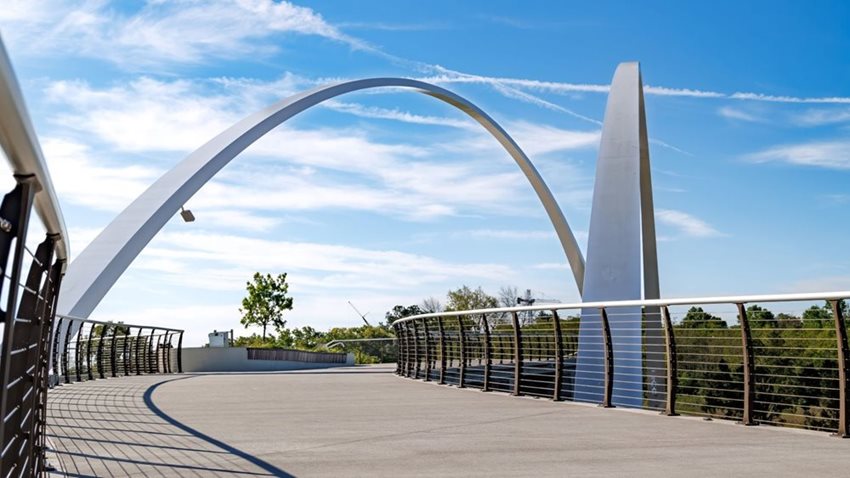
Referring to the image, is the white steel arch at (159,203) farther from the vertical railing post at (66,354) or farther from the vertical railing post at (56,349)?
the vertical railing post at (56,349)

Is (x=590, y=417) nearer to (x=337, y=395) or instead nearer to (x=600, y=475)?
(x=600, y=475)

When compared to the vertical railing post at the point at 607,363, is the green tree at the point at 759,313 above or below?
above

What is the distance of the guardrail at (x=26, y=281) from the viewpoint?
82.6 inches

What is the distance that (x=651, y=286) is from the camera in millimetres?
25422

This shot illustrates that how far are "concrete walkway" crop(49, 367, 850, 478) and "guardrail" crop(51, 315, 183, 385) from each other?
→ 3.89m

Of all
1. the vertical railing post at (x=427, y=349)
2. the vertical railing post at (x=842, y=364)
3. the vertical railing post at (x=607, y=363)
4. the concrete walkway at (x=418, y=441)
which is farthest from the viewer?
the vertical railing post at (x=427, y=349)

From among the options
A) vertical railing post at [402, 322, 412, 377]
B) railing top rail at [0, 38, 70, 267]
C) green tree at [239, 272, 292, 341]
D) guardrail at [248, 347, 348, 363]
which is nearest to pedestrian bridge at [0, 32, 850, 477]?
railing top rail at [0, 38, 70, 267]

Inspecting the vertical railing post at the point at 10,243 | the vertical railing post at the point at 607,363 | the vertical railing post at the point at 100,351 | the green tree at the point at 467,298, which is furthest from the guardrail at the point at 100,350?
the green tree at the point at 467,298

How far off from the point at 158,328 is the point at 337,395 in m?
→ 9.75

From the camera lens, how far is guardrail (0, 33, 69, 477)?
2098 mm

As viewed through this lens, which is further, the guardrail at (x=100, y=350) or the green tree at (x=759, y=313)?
the guardrail at (x=100, y=350)

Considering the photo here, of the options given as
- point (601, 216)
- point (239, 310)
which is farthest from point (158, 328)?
point (239, 310)

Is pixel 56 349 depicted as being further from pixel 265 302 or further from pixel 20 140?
pixel 265 302

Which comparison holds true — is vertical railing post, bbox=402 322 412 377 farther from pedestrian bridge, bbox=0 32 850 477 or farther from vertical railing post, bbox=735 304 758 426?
vertical railing post, bbox=735 304 758 426
